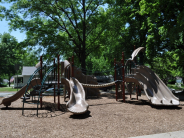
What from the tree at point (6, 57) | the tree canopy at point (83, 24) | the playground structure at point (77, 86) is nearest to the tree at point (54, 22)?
the tree canopy at point (83, 24)

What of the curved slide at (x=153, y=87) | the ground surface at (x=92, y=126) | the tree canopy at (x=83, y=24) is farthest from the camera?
the tree canopy at (x=83, y=24)

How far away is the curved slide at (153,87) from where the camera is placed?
9.11 meters

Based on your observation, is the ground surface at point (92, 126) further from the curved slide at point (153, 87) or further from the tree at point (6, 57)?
the tree at point (6, 57)

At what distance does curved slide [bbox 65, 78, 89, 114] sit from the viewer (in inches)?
284

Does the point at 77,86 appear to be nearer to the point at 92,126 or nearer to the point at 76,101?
the point at 76,101

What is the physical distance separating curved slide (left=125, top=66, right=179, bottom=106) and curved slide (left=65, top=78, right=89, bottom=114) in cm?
374

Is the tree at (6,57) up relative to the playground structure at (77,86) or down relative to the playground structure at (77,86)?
up

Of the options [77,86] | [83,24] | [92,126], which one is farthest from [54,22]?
[92,126]

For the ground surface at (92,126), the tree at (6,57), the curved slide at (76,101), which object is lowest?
the ground surface at (92,126)

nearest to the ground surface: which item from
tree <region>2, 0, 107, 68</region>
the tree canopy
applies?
the tree canopy

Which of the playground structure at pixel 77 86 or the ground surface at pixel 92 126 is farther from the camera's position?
the playground structure at pixel 77 86

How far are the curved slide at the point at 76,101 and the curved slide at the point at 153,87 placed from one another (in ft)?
12.3

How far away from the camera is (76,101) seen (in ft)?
26.4

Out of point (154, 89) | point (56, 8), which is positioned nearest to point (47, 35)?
point (56, 8)
